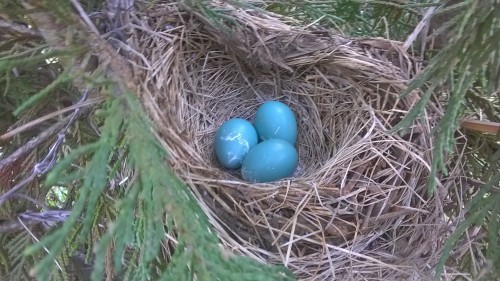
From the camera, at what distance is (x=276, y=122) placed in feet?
4.87

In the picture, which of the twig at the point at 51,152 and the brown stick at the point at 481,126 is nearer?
the twig at the point at 51,152

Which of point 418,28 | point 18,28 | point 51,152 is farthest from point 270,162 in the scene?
point 18,28

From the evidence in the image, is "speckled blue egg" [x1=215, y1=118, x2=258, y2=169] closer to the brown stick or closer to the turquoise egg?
the turquoise egg

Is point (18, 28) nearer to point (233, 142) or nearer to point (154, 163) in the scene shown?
point (154, 163)

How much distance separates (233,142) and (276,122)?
0.13 meters

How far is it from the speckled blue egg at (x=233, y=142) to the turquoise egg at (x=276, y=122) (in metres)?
0.04

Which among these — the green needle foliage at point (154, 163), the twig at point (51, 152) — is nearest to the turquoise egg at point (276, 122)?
the green needle foliage at point (154, 163)

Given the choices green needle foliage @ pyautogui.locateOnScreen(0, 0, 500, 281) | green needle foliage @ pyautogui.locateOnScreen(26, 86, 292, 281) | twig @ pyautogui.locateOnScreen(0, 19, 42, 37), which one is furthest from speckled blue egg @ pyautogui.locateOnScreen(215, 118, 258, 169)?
green needle foliage @ pyautogui.locateOnScreen(26, 86, 292, 281)

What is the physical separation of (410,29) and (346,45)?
0.18m

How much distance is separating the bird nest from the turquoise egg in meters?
0.08

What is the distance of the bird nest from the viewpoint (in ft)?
3.46

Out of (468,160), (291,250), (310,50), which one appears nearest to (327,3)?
(310,50)

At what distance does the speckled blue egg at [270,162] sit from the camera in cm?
140

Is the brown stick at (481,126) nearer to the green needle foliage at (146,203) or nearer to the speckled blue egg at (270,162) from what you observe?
the speckled blue egg at (270,162)
